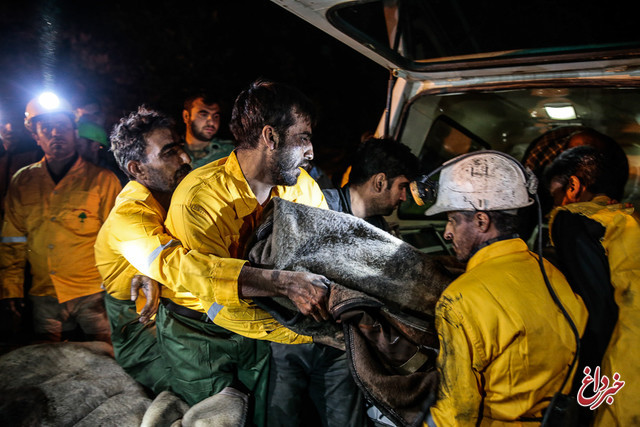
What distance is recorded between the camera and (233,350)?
2.18m

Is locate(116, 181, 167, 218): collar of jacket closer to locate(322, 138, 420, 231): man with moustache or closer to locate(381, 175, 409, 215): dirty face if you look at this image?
locate(322, 138, 420, 231): man with moustache

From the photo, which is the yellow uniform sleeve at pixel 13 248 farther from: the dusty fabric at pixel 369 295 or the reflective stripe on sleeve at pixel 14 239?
the dusty fabric at pixel 369 295

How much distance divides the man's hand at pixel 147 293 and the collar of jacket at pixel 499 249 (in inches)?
75.0

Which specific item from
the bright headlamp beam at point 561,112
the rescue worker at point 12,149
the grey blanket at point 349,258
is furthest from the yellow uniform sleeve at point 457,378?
the rescue worker at point 12,149

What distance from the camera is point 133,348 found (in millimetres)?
2566

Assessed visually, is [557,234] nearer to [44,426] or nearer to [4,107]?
[44,426]

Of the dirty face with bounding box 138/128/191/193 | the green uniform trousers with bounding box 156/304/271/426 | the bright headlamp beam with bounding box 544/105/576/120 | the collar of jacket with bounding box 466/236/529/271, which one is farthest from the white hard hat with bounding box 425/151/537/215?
the bright headlamp beam with bounding box 544/105/576/120

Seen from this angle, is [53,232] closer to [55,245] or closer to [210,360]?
[55,245]

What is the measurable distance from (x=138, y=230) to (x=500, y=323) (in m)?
1.83

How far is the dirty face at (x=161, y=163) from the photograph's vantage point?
106 inches

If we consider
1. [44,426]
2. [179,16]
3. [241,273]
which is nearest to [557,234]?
[241,273]

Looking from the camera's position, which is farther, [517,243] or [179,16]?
[179,16]

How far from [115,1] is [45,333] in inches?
433

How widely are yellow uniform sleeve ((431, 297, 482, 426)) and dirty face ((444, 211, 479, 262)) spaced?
34 centimetres
